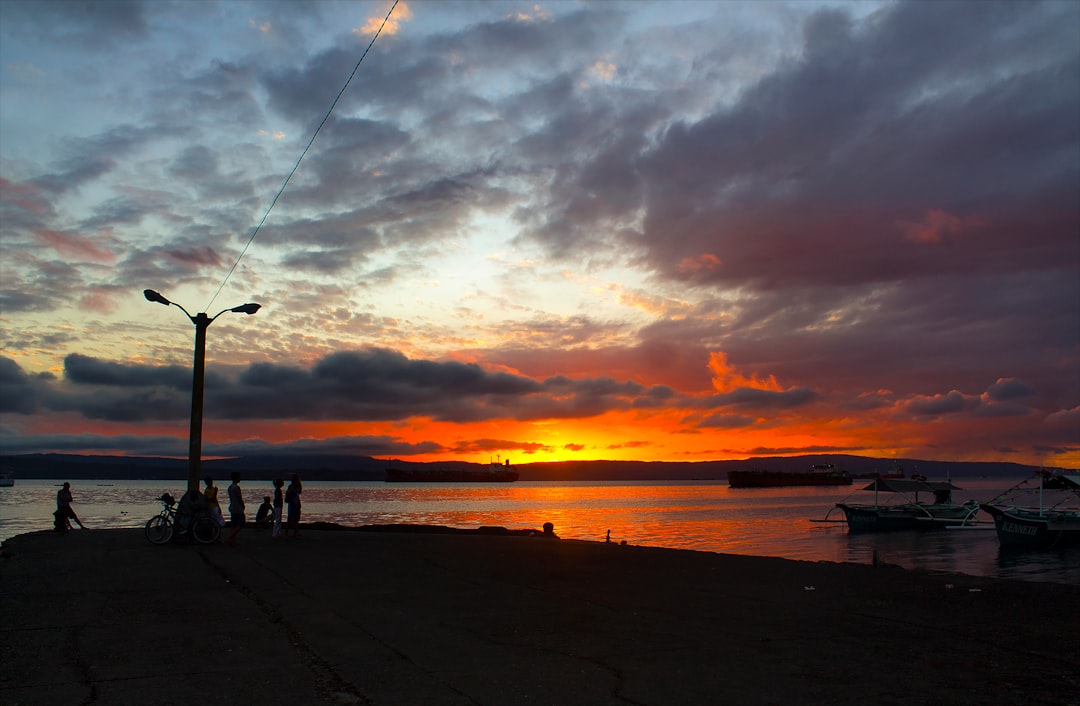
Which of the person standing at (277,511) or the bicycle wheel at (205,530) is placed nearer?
the bicycle wheel at (205,530)

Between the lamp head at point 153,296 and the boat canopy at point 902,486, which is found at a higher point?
the lamp head at point 153,296

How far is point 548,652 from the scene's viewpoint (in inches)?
368

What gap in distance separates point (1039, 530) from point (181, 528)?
169 ft

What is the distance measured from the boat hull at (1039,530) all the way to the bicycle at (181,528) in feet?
155

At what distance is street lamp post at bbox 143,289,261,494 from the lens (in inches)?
887

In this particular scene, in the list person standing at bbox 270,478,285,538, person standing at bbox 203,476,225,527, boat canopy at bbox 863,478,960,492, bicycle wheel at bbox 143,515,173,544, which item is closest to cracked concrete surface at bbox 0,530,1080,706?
bicycle wheel at bbox 143,515,173,544

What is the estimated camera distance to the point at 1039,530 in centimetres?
5078

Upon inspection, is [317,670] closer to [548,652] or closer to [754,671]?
[548,652]

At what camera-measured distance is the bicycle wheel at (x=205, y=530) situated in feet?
68.8

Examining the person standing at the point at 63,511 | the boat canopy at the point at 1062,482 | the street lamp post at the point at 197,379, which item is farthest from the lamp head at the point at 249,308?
the boat canopy at the point at 1062,482

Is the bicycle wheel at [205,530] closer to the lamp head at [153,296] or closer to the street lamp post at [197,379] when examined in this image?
the street lamp post at [197,379]

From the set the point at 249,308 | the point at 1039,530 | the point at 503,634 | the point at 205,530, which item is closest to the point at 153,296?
the point at 249,308

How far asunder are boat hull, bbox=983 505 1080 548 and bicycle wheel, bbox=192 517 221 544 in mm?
47189

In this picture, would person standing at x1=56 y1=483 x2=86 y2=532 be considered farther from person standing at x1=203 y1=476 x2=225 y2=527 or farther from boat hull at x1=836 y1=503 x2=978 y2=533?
boat hull at x1=836 y1=503 x2=978 y2=533
